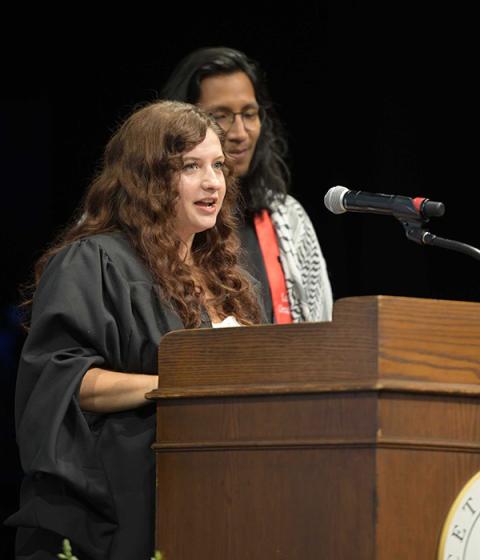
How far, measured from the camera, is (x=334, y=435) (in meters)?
2.39

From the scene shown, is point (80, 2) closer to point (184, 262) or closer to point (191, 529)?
point (184, 262)

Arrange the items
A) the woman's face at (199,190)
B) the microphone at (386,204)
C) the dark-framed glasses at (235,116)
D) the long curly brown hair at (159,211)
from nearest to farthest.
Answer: the microphone at (386,204), the long curly brown hair at (159,211), the woman's face at (199,190), the dark-framed glasses at (235,116)

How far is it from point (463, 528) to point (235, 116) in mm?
2290

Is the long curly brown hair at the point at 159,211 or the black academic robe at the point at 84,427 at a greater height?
the long curly brown hair at the point at 159,211

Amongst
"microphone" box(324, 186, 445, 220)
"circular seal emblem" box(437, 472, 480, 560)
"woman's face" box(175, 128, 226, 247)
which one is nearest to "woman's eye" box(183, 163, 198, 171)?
"woman's face" box(175, 128, 226, 247)

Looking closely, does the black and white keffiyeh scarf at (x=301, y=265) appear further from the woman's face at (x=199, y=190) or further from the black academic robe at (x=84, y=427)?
the black academic robe at (x=84, y=427)

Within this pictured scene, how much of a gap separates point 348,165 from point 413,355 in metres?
2.94

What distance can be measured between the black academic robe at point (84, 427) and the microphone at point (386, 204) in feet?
1.62

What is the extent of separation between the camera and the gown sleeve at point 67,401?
2803 millimetres

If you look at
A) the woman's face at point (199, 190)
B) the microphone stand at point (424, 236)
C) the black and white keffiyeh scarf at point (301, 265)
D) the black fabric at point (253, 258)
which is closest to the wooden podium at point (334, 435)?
the microphone stand at point (424, 236)

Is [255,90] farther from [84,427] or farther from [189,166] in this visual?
[84,427]

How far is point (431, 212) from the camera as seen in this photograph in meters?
2.58

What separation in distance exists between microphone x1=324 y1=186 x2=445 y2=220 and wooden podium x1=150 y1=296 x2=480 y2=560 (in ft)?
0.80

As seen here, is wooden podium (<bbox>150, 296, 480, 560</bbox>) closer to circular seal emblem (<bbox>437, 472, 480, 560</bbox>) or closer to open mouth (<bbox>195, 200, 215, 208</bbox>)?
circular seal emblem (<bbox>437, 472, 480, 560</bbox>)
